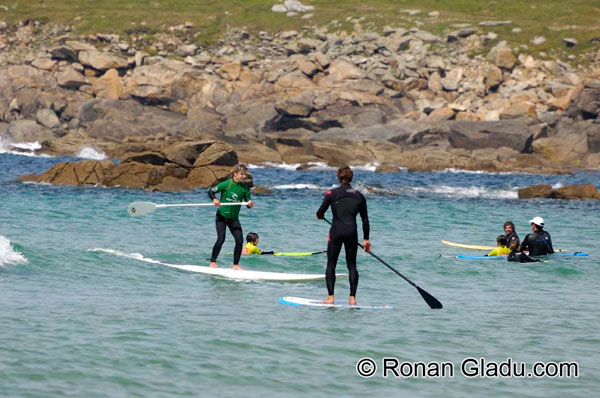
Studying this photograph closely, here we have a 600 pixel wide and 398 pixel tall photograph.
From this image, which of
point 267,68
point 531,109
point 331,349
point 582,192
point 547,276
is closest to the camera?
point 331,349

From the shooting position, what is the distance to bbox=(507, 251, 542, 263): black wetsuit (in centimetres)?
2100

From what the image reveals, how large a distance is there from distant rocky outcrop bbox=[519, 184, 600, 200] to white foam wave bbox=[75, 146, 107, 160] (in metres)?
38.3

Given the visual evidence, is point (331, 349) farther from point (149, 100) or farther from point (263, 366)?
point (149, 100)

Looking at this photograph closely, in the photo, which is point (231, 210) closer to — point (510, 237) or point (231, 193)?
point (231, 193)

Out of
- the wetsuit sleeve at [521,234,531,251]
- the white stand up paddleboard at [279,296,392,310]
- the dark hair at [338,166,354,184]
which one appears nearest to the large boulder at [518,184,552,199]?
the wetsuit sleeve at [521,234,531,251]

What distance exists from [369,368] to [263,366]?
4.13 feet

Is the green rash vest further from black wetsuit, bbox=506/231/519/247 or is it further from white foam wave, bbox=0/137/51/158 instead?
white foam wave, bbox=0/137/51/158

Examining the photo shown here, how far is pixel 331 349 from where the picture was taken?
11562 mm

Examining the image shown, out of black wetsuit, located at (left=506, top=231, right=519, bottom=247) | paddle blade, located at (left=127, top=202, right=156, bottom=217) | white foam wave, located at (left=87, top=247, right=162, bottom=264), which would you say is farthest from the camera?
black wetsuit, located at (left=506, top=231, right=519, bottom=247)

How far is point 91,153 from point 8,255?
55.4 metres

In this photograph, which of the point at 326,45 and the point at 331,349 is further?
the point at 326,45

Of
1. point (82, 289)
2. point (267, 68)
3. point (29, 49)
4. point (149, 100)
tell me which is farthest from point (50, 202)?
point (29, 49)

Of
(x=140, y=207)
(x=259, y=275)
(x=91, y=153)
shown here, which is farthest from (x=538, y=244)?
(x=91, y=153)

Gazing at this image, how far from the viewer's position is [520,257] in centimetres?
2103
